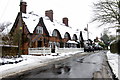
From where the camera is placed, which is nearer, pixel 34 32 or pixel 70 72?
pixel 70 72

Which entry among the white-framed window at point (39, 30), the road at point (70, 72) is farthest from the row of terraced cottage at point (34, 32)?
the road at point (70, 72)

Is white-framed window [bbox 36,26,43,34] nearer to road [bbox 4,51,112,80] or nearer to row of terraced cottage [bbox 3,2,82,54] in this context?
row of terraced cottage [bbox 3,2,82,54]

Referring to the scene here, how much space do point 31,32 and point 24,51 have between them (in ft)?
12.6

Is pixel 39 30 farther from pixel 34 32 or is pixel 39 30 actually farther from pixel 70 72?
pixel 70 72

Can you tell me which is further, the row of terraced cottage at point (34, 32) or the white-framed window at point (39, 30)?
the white-framed window at point (39, 30)

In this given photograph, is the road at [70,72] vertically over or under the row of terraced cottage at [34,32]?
under

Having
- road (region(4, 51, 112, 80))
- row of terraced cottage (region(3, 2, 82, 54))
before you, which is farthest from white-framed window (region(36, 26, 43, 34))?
road (region(4, 51, 112, 80))

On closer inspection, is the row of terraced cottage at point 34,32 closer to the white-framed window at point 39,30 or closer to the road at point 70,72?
the white-framed window at point 39,30

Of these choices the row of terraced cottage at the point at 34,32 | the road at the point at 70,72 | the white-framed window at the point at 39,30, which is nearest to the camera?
the road at the point at 70,72

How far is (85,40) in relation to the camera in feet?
180

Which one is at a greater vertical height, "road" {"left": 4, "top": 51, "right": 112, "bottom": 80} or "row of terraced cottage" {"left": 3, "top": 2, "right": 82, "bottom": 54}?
"row of terraced cottage" {"left": 3, "top": 2, "right": 82, "bottom": 54}

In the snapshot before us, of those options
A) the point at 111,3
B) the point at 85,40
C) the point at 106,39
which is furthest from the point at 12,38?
the point at 106,39

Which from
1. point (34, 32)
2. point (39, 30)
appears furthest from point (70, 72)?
point (39, 30)

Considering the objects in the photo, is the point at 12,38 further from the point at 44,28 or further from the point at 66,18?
the point at 66,18
